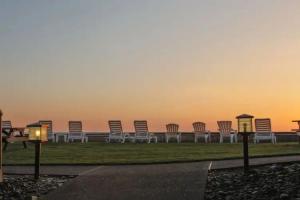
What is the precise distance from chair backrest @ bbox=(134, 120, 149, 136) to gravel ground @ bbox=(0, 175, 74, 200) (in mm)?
12449

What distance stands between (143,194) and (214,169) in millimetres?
2273

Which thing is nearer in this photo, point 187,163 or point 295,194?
point 295,194

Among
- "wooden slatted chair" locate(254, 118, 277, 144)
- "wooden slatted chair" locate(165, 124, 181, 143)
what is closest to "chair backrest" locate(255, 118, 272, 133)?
"wooden slatted chair" locate(254, 118, 277, 144)

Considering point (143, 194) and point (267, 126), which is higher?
point (267, 126)

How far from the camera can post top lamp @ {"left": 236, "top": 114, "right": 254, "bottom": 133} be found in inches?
455

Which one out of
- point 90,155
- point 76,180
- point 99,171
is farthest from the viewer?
point 90,155

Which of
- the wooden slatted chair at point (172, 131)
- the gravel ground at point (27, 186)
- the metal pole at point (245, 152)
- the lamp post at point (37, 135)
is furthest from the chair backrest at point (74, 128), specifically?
the metal pole at point (245, 152)

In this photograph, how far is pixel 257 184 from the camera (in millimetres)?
9820

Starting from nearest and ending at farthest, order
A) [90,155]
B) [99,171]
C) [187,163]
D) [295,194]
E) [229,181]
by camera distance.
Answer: [295,194], [229,181], [99,171], [187,163], [90,155]

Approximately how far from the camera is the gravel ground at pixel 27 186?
10.4 meters

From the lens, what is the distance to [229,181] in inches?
408

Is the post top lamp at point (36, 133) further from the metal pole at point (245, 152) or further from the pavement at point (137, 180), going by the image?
the metal pole at point (245, 152)

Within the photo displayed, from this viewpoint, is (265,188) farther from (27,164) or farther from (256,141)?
(256,141)

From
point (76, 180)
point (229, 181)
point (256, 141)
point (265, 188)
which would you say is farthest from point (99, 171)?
point (256, 141)
